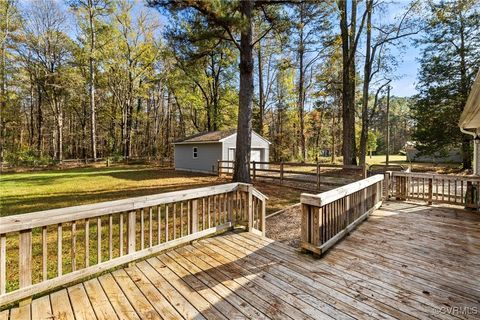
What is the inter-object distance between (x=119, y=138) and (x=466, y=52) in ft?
111

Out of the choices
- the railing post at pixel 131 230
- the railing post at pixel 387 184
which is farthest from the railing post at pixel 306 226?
the railing post at pixel 387 184

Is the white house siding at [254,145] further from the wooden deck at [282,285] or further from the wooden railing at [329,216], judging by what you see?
the wooden deck at [282,285]

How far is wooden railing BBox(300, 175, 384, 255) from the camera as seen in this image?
329 cm

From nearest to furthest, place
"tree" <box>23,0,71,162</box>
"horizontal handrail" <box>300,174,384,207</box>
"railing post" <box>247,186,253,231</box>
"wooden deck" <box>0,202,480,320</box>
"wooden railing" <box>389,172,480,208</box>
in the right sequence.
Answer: "wooden deck" <box>0,202,480,320</box>
"horizontal handrail" <box>300,174,384,207</box>
"railing post" <box>247,186,253,231</box>
"wooden railing" <box>389,172,480,208</box>
"tree" <box>23,0,71,162</box>

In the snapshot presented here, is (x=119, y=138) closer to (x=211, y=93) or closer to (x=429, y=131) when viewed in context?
(x=211, y=93)

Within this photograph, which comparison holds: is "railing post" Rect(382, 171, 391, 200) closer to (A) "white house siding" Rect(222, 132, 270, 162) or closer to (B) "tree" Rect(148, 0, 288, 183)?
(B) "tree" Rect(148, 0, 288, 183)

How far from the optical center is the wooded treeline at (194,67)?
9.15 m

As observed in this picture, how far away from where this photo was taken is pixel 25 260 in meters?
2.21

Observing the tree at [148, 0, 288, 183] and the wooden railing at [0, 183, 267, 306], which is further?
the tree at [148, 0, 288, 183]

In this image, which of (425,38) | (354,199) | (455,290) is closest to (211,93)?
(425,38)

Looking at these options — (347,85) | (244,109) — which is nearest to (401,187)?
(244,109)

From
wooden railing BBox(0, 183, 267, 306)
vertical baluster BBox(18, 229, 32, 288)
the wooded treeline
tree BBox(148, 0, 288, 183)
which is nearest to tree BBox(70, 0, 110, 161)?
the wooded treeline

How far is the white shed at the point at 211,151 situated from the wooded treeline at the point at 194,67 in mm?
4180

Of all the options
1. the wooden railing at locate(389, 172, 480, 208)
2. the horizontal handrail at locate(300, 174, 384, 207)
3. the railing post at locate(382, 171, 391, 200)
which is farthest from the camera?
the railing post at locate(382, 171, 391, 200)
